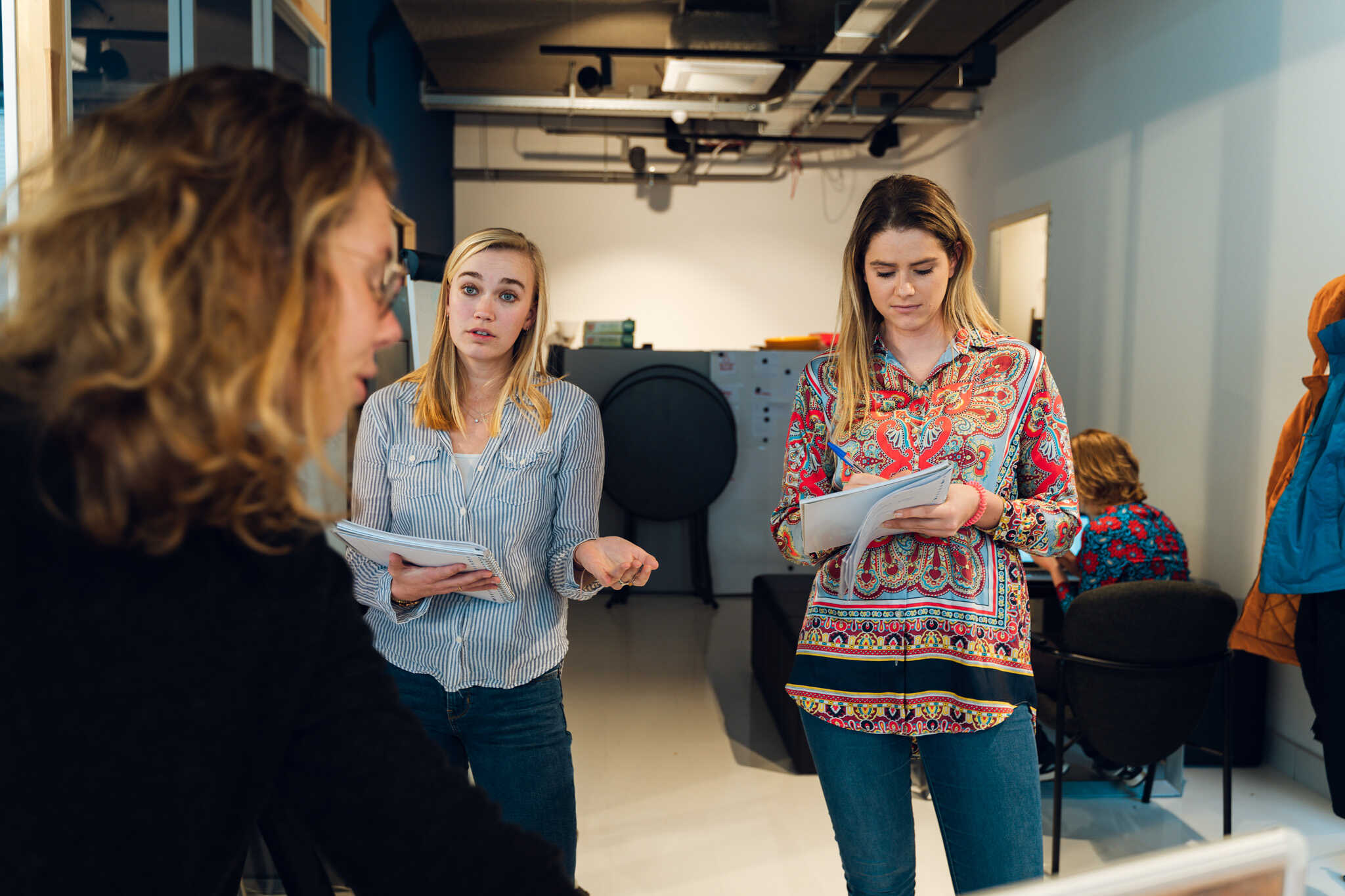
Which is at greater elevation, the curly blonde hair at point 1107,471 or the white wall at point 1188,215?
the white wall at point 1188,215

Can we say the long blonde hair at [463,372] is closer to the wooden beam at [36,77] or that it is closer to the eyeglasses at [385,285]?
the wooden beam at [36,77]

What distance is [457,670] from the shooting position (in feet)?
4.96

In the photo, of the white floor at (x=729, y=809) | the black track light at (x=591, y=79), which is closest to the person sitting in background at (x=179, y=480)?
the white floor at (x=729, y=809)

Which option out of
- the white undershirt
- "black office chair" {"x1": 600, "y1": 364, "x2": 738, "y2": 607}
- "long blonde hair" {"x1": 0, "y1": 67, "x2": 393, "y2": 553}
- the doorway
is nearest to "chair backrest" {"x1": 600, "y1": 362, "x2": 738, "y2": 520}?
"black office chair" {"x1": 600, "y1": 364, "x2": 738, "y2": 607}

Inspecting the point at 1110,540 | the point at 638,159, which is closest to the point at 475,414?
the point at 1110,540

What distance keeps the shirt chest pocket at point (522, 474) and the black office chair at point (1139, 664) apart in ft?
5.27

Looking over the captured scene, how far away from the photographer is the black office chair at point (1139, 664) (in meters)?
2.46

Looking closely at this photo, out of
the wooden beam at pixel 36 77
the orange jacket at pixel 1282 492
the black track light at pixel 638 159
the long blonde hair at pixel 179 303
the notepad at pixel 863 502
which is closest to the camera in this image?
the long blonde hair at pixel 179 303

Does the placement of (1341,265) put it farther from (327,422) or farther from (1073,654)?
(327,422)

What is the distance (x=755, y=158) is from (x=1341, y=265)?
19.2 ft

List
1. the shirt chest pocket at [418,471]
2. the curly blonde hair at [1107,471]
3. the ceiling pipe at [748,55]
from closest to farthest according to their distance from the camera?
the shirt chest pocket at [418,471] < the curly blonde hair at [1107,471] < the ceiling pipe at [748,55]

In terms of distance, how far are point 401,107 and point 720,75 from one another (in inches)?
86.1

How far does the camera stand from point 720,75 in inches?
227

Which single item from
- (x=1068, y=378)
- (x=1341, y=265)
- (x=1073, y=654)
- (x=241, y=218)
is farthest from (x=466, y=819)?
(x=1068, y=378)
